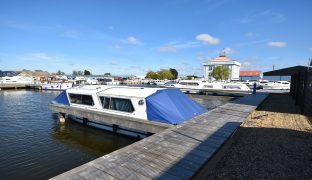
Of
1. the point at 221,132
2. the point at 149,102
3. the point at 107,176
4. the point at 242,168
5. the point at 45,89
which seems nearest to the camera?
the point at 107,176

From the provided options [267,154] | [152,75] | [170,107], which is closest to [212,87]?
[170,107]

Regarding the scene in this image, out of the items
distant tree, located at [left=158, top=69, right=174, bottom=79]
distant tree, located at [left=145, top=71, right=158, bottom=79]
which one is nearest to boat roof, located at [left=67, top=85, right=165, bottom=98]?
distant tree, located at [left=158, top=69, right=174, bottom=79]

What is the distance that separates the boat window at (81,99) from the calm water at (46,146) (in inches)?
71.7

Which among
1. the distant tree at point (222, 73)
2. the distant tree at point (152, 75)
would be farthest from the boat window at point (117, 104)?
the distant tree at point (152, 75)

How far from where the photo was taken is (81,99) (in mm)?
16078

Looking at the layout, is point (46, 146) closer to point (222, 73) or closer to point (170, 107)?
point (170, 107)

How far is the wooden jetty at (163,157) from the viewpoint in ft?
17.8

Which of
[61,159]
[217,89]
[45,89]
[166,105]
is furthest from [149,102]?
[45,89]

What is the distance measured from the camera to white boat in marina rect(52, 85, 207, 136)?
11910 millimetres

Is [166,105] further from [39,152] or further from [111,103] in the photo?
[39,152]

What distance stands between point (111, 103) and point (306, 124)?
37.3 ft

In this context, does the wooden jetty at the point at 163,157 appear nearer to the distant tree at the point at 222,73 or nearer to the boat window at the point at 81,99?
the boat window at the point at 81,99

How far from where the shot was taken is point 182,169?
580 cm

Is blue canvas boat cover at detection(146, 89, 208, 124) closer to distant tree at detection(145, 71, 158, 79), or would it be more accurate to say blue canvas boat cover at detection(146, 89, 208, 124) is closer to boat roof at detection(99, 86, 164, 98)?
boat roof at detection(99, 86, 164, 98)
